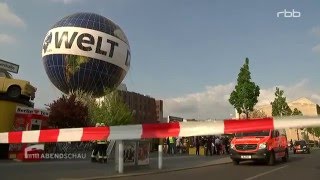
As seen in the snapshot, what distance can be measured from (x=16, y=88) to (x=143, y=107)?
129 metres

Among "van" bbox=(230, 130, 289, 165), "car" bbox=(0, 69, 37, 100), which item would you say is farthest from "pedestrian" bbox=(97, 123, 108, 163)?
"car" bbox=(0, 69, 37, 100)

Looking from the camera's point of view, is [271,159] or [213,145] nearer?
[271,159]

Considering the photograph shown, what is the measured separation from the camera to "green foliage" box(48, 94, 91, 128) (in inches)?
1554

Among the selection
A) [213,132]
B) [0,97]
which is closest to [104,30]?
[0,97]

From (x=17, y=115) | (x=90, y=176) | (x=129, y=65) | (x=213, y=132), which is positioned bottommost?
(x=90, y=176)

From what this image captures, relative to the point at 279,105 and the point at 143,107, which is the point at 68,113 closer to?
the point at 279,105

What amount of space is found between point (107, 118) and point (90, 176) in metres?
48.4

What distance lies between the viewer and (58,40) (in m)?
51.7

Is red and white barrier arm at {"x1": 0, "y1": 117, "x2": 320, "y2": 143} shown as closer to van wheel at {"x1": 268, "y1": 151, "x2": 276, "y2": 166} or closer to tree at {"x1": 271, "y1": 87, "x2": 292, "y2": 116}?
van wheel at {"x1": 268, "y1": 151, "x2": 276, "y2": 166}

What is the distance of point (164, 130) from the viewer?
1221 cm

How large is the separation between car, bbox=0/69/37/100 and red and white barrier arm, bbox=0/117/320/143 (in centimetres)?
1257

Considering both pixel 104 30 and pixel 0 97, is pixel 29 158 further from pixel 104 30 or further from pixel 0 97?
pixel 104 30

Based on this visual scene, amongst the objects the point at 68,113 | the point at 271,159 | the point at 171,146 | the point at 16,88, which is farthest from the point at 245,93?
the point at 16,88

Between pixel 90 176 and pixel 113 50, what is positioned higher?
pixel 113 50
